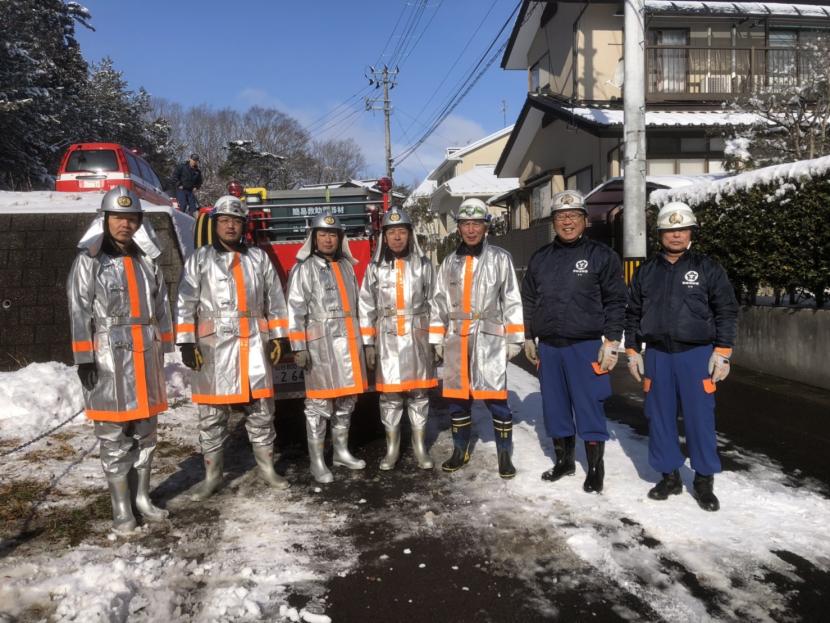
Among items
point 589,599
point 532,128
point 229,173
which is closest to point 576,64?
point 532,128

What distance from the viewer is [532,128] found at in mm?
21016

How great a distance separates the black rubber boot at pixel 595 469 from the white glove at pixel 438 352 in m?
1.32

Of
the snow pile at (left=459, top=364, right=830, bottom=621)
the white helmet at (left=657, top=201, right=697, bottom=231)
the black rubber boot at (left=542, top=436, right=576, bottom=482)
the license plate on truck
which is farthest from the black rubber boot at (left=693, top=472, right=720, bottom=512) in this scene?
the license plate on truck

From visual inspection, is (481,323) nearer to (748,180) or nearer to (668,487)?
(668,487)

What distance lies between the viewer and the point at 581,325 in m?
4.40

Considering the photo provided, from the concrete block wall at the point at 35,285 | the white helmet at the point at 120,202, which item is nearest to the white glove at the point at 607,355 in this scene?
the white helmet at the point at 120,202

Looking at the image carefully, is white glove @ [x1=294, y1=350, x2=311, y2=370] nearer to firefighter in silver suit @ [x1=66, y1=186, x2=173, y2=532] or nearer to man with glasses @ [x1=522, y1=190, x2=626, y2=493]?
firefighter in silver suit @ [x1=66, y1=186, x2=173, y2=532]

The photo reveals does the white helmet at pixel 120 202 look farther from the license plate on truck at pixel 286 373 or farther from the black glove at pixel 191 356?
the license plate on truck at pixel 286 373

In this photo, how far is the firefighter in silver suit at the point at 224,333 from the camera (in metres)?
4.39

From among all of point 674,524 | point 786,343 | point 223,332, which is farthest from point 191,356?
point 786,343

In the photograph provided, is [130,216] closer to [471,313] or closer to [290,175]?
[471,313]

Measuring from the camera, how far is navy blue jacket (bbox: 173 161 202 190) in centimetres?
1540

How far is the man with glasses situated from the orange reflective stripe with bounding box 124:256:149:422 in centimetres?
277

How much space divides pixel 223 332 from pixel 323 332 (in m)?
0.78
